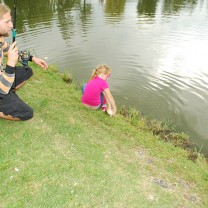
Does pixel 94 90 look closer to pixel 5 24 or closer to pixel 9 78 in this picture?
pixel 9 78

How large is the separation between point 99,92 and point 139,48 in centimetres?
1050

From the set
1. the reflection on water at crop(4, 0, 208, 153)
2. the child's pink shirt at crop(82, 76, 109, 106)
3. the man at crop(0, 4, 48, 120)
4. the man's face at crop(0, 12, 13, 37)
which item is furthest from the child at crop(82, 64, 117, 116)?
the man's face at crop(0, 12, 13, 37)

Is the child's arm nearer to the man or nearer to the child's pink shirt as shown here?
the child's pink shirt

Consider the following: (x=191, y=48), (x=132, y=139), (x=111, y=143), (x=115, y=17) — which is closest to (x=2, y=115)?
(x=111, y=143)

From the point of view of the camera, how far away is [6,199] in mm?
5145

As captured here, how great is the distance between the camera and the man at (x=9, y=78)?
5.72m

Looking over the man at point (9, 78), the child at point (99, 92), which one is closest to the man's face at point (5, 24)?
the man at point (9, 78)

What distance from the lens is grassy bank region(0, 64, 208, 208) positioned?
18.0 feet

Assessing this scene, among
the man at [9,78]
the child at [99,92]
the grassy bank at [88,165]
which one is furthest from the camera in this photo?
the child at [99,92]

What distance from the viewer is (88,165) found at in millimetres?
6309

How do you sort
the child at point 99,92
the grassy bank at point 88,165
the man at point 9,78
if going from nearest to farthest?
the grassy bank at point 88,165 < the man at point 9,78 < the child at point 99,92

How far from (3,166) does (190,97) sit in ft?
30.4

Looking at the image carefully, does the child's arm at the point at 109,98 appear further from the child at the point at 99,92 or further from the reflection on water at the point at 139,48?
the reflection on water at the point at 139,48

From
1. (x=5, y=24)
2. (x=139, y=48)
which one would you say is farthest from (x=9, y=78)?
(x=139, y=48)
